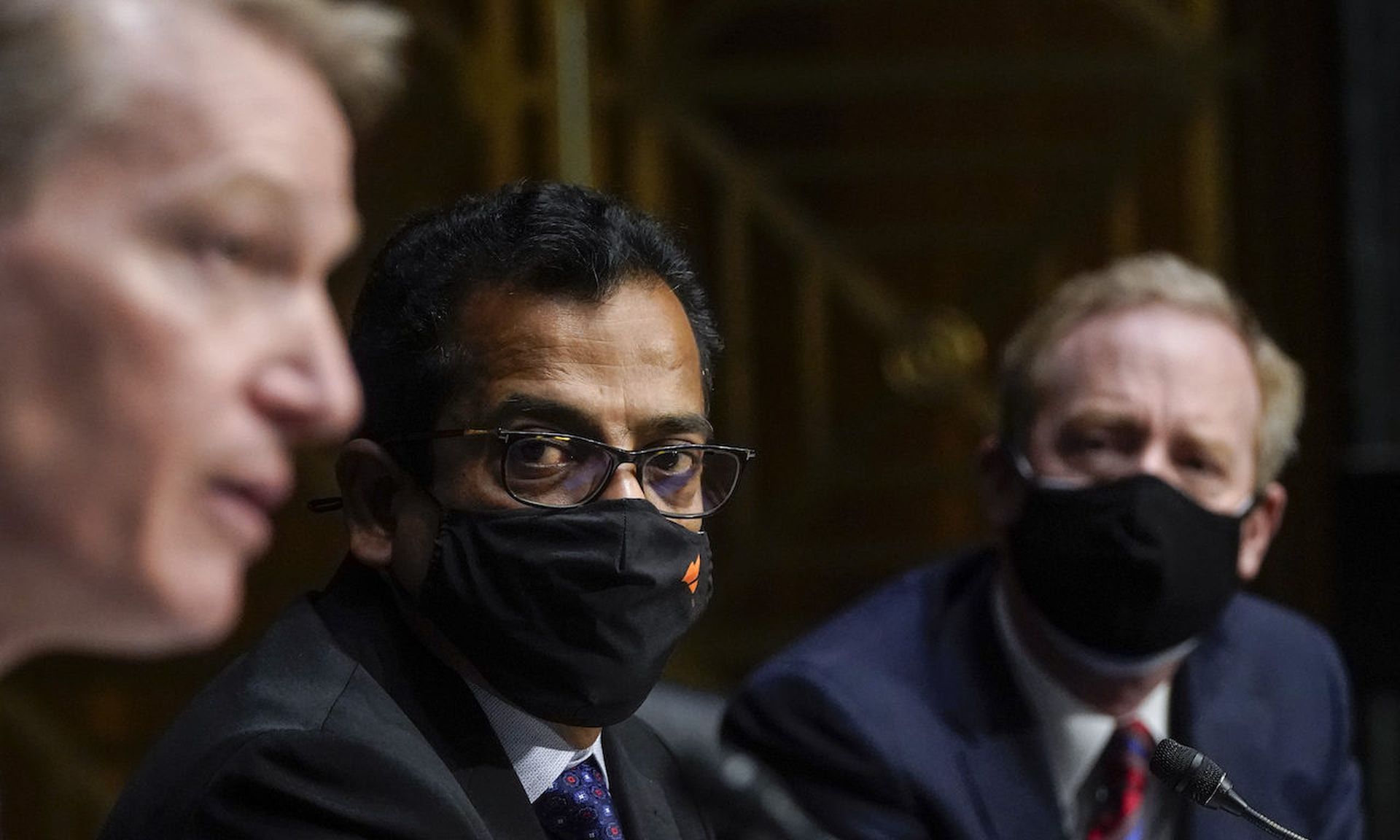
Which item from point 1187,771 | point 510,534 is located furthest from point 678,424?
point 1187,771

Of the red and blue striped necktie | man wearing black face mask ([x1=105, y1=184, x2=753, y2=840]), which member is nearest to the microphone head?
man wearing black face mask ([x1=105, y1=184, x2=753, y2=840])

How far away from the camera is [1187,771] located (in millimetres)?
1624

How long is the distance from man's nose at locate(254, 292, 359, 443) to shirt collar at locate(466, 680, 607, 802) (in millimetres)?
777

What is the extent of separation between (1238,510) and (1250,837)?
41 cm

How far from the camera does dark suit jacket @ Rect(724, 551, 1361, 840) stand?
2217 millimetres

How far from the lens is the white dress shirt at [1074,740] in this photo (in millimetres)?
2285

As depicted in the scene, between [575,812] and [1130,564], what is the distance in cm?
90

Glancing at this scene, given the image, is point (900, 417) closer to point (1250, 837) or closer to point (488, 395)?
point (1250, 837)

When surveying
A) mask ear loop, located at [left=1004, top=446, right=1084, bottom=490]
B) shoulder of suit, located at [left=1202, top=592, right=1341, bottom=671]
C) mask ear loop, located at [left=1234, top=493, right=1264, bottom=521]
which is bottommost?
shoulder of suit, located at [left=1202, top=592, right=1341, bottom=671]

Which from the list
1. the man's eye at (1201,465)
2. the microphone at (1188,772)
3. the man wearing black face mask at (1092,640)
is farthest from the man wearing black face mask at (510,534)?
the man's eye at (1201,465)

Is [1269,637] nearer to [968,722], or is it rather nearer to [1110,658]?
[1110,658]

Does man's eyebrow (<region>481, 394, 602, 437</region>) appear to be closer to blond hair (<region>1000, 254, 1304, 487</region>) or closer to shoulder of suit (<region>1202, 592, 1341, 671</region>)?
blond hair (<region>1000, 254, 1304, 487</region>)

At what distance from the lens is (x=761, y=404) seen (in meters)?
4.00

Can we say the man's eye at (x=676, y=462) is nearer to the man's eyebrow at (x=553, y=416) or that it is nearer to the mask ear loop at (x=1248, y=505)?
the man's eyebrow at (x=553, y=416)
